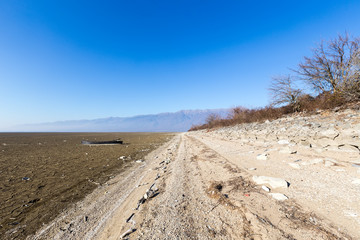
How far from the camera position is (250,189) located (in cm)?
339

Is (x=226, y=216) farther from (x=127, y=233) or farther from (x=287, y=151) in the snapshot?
(x=287, y=151)

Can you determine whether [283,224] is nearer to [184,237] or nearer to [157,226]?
[184,237]

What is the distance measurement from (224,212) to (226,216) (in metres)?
0.12

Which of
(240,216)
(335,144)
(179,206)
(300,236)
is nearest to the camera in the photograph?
(300,236)

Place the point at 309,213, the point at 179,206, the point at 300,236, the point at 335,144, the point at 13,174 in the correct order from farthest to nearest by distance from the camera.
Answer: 1. the point at 13,174
2. the point at 335,144
3. the point at 179,206
4. the point at 309,213
5. the point at 300,236

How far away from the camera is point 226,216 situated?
2564 millimetres

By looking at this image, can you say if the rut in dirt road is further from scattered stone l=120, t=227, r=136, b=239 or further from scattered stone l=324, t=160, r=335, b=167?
scattered stone l=324, t=160, r=335, b=167

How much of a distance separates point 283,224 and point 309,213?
580 millimetres

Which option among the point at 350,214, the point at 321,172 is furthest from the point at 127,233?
the point at 321,172

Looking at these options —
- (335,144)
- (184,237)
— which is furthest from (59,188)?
(335,144)

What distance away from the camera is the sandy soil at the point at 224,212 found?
83.0 inches

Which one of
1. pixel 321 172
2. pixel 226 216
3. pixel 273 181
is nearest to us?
pixel 226 216

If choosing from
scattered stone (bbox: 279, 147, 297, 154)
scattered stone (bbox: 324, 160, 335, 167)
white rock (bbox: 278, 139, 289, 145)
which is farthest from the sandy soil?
white rock (bbox: 278, 139, 289, 145)

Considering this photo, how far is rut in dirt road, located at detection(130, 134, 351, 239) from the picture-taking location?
206cm
